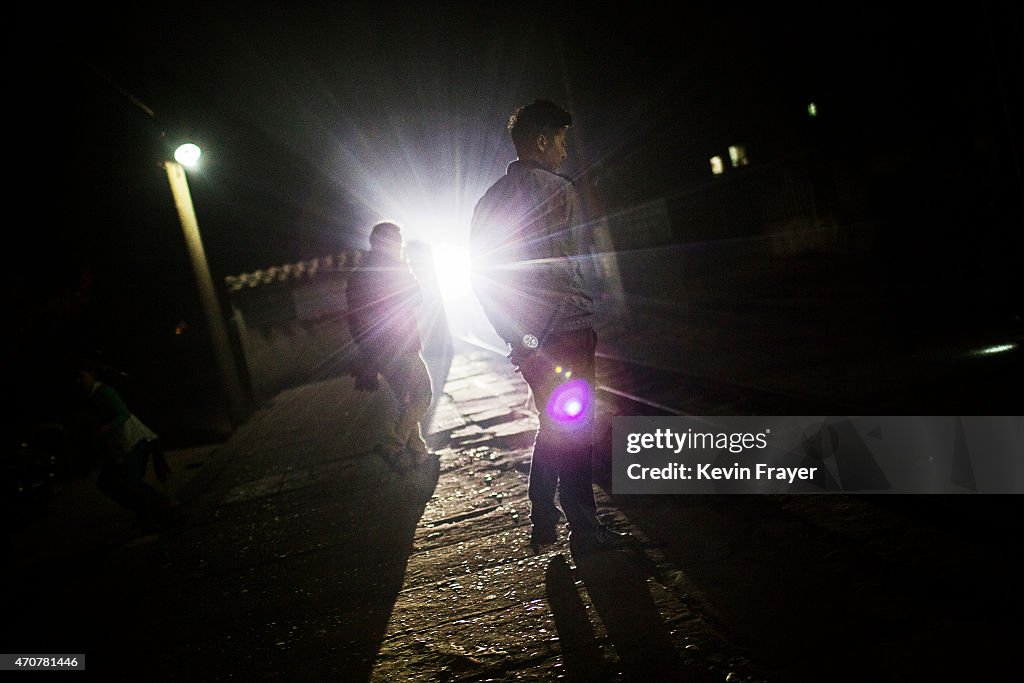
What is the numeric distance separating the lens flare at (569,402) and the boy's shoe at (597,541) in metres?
0.63

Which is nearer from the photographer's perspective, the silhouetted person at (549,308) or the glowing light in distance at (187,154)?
the silhouetted person at (549,308)

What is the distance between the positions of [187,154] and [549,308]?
8502 mm

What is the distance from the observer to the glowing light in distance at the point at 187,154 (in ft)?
31.1

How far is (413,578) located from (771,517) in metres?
1.88

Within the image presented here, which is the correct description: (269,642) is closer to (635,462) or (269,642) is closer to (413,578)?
(413,578)

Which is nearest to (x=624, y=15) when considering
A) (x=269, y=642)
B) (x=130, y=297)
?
(x=130, y=297)

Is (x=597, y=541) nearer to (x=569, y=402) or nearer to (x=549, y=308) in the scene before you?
(x=569, y=402)

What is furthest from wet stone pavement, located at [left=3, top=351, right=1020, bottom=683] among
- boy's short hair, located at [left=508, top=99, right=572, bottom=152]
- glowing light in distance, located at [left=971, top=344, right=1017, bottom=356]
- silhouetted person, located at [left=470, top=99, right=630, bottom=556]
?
glowing light in distance, located at [left=971, top=344, right=1017, bottom=356]

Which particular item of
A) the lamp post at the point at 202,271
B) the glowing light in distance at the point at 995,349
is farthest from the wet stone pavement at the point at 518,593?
the lamp post at the point at 202,271

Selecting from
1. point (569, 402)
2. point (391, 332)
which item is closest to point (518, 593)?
point (569, 402)

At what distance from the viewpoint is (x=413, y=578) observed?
3400mm

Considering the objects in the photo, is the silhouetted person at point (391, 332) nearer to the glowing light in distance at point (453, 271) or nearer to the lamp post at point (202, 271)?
the lamp post at point (202, 271)

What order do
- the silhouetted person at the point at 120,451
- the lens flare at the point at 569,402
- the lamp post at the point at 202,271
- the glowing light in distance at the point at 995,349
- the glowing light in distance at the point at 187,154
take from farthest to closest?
the lamp post at the point at 202,271 → the glowing light in distance at the point at 187,154 → the glowing light in distance at the point at 995,349 → the silhouetted person at the point at 120,451 → the lens flare at the point at 569,402

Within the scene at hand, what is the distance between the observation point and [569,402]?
3.18 metres
